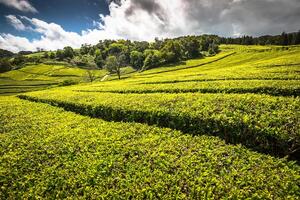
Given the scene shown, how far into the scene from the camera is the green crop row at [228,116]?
38.9 feet

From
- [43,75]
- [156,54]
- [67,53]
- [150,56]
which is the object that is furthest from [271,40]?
[67,53]

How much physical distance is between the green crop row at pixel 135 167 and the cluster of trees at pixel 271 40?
503 ft

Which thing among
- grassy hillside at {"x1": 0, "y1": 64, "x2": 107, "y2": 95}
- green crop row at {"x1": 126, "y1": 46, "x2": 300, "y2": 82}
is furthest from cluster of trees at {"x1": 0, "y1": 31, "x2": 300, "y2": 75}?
green crop row at {"x1": 126, "y1": 46, "x2": 300, "y2": 82}

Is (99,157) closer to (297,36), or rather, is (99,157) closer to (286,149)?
(286,149)

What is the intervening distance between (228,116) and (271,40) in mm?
Answer: 172411

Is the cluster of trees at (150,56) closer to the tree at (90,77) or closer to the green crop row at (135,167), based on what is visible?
the tree at (90,77)

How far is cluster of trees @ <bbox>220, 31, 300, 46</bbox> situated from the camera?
136675mm

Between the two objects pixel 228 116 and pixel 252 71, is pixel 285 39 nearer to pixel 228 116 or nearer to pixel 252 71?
pixel 252 71

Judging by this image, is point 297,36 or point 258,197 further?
point 297,36

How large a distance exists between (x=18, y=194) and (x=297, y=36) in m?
165

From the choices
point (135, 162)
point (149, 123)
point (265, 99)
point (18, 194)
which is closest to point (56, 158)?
point (18, 194)

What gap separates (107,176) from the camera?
1098cm

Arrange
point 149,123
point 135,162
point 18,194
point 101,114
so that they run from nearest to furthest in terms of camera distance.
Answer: point 18,194 < point 135,162 < point 149,123 < point 101,114

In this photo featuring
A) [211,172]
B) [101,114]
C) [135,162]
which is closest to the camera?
[211,172]
